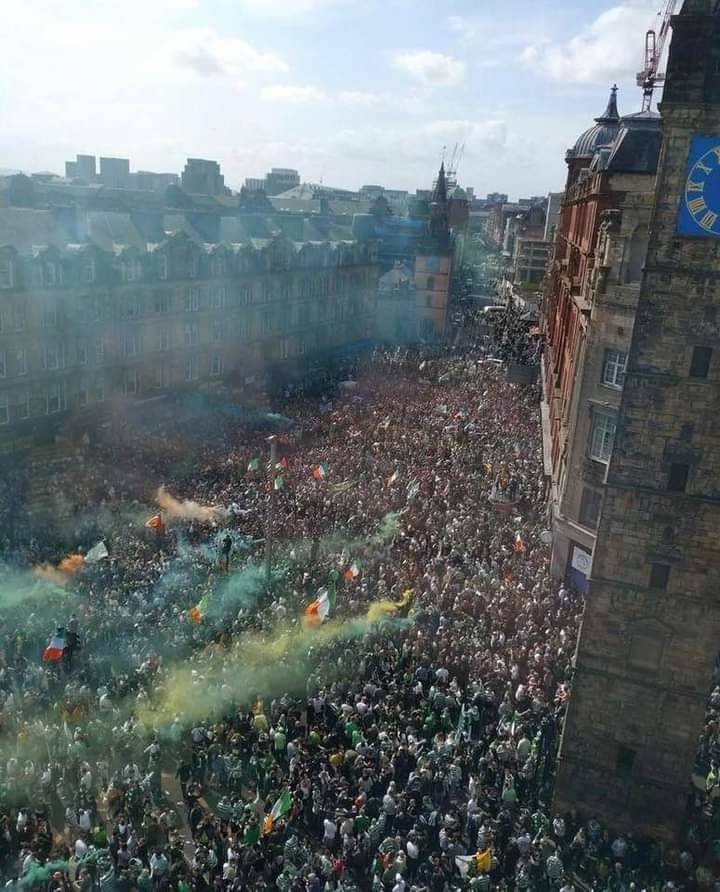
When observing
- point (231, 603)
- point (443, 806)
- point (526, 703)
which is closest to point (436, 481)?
point (231, 603)

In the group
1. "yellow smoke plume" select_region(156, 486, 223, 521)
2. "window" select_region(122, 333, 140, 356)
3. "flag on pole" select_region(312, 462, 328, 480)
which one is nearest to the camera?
"yellow smoke plume" select_region(156, 486, 223, 521)

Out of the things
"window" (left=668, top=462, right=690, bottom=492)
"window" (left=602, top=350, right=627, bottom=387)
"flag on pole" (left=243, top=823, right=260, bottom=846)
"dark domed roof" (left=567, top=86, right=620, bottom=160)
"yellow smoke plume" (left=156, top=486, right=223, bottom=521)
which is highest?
"dark domed roof" (left=567, top=86, right=620, bottom=160)

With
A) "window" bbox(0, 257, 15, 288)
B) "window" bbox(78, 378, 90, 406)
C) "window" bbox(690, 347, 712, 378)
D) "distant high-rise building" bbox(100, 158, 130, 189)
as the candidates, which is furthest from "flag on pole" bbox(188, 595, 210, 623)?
"distant high-rise building" bbox(100, 158, 130, 189)

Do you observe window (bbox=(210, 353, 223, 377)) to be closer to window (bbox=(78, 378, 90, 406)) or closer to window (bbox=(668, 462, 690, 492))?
window (bbox=(78, 378, 90, 406))

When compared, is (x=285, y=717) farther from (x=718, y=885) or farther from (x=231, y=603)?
(x=718, y=885)

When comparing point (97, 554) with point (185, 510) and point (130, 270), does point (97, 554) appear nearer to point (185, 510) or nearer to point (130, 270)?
point (185, 510)

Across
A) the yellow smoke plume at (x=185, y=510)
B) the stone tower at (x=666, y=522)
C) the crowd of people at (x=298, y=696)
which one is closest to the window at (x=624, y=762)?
the stone tower at (x=666, y=522)

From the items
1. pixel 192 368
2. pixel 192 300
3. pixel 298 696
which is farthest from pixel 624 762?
pixel 192 300
